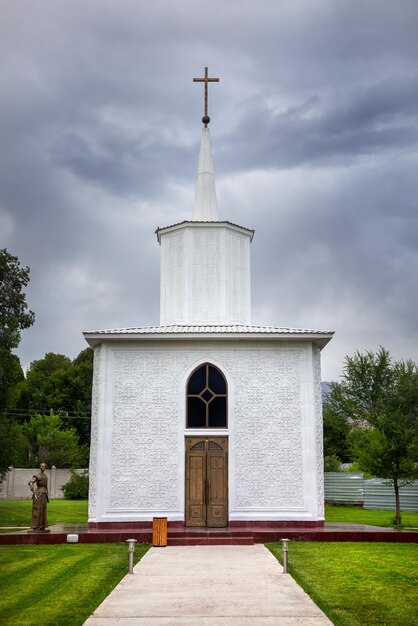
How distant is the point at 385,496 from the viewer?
3189 centimetres

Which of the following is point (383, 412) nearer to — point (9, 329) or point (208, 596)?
point (9, 329)

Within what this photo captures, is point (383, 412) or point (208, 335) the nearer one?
point (208, 335)

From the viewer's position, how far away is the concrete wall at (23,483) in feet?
135

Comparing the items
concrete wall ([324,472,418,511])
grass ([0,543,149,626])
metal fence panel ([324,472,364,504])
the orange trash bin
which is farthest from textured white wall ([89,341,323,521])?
metal fence panel ([324,472,364,504])

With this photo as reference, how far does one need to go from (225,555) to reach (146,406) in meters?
5.85

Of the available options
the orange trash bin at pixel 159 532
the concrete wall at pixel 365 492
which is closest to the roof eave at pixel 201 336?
the orange trash bin at pixel 159 532

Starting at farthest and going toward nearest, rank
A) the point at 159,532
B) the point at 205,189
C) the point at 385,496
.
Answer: the point at 385,496 → the point at 205,189 → the point at 159,532

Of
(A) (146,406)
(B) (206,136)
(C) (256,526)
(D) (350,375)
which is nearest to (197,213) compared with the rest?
(B) (206,136)

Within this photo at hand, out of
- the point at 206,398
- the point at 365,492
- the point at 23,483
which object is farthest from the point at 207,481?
the point at 23,483

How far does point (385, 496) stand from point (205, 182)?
17373 mm

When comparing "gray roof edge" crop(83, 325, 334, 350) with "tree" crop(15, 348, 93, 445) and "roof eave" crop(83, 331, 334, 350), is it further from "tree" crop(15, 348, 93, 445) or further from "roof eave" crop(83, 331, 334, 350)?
Answer: "tree" crop(15, 348, 93, 445)

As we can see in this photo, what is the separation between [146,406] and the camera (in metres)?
19.2

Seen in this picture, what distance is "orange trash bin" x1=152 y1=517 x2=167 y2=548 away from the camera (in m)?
15.8

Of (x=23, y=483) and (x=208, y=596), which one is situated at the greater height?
(x=23, y=483)
